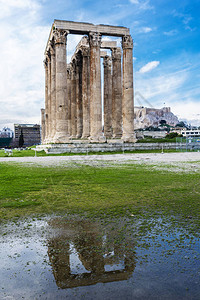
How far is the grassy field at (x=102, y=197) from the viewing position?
21.5ft

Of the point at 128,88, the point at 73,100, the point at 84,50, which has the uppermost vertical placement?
the point at 84,50

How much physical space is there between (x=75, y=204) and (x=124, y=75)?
33.8 metres

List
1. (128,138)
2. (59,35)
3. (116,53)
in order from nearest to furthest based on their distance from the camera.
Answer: (59,35)
(128,138)
(116,53)

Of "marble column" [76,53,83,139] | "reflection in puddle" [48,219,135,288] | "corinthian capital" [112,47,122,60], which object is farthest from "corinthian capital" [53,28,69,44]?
"reflection in puddle" [48,219,135,288]

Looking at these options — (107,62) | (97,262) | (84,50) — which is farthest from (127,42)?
(97,262)

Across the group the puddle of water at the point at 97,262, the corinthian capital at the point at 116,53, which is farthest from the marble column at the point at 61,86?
the puddle of water at the point at 97,262

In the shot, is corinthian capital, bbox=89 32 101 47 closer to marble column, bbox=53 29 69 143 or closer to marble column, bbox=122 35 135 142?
marble column, bbox=53 29 69 143

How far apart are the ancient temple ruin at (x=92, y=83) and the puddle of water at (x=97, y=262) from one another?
3080cm

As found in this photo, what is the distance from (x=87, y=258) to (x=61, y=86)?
3300 cm

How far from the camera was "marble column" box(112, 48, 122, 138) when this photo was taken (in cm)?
4438

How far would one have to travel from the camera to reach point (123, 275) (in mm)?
3441

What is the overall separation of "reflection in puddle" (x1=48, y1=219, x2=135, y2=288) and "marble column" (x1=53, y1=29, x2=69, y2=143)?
31.0 metres

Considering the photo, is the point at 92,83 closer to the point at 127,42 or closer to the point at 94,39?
the point at 94,39

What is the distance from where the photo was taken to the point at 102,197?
8070mm
